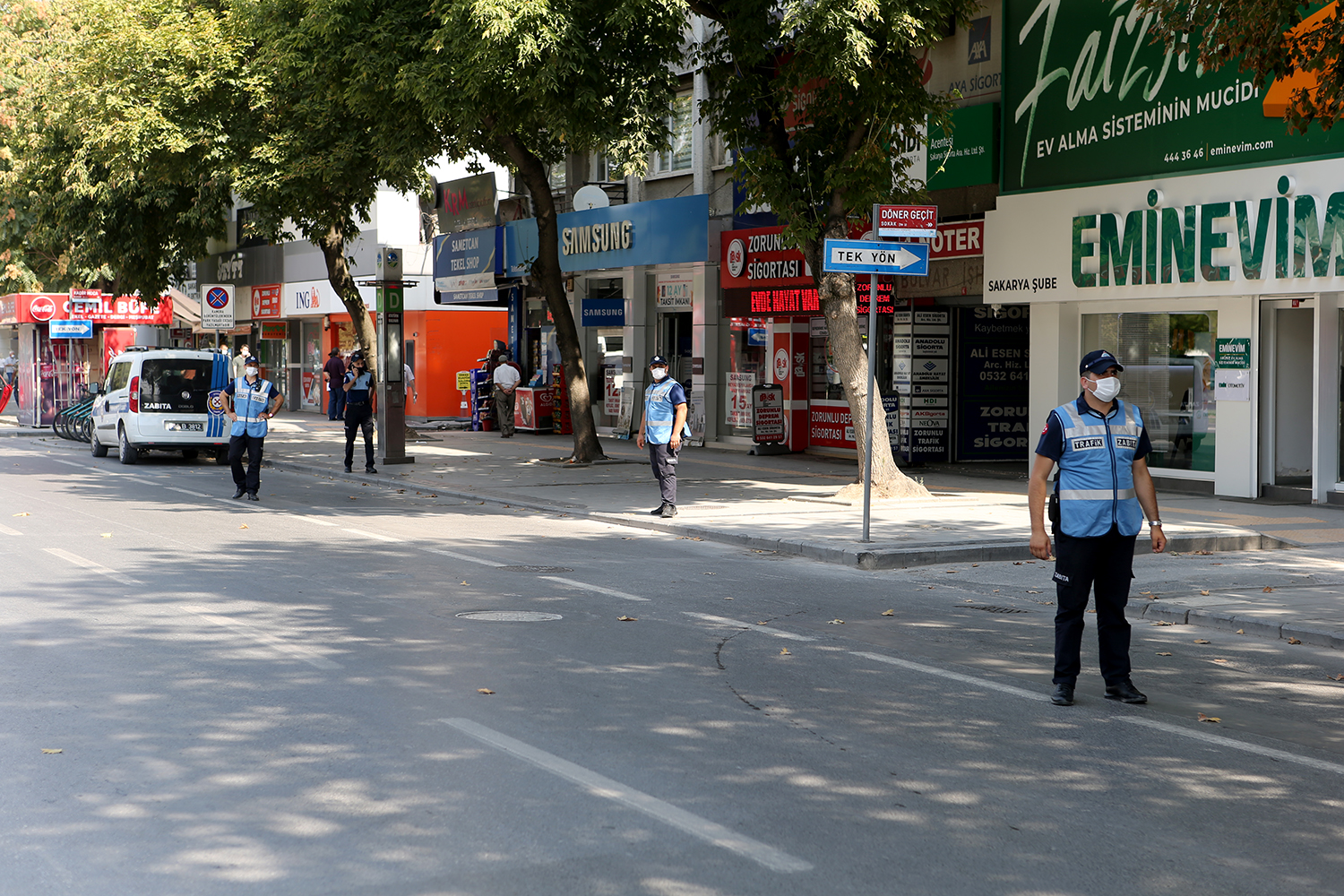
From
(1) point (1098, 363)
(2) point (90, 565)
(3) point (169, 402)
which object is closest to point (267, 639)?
(2) point (90, 565)

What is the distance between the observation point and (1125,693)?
288 inches

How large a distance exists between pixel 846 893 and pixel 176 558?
889 cm

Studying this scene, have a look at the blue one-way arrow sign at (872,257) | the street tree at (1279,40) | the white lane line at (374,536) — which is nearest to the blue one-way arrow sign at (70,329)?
the white lane line at (374,536)

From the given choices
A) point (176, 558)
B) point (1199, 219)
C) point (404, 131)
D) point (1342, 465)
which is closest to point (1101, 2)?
point (1199, 219)

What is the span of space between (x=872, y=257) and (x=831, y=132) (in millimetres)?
4855

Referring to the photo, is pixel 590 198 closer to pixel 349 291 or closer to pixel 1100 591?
pixel 349 291

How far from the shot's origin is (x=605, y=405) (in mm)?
31562

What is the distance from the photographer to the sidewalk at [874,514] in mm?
10539

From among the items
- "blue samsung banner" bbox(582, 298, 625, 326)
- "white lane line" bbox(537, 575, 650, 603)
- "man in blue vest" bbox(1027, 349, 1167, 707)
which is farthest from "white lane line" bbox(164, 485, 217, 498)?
"man in blue vest" bbox(1027, 349, 1167, 707)

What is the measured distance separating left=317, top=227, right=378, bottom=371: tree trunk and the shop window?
15.2 metres

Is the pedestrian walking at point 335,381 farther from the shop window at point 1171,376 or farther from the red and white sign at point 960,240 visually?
the shop window at point 1171,376

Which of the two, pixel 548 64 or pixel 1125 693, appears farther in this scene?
pixel 548 64

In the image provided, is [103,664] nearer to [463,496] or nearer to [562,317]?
[463,496]

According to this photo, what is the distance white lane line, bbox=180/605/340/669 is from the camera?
772cm
